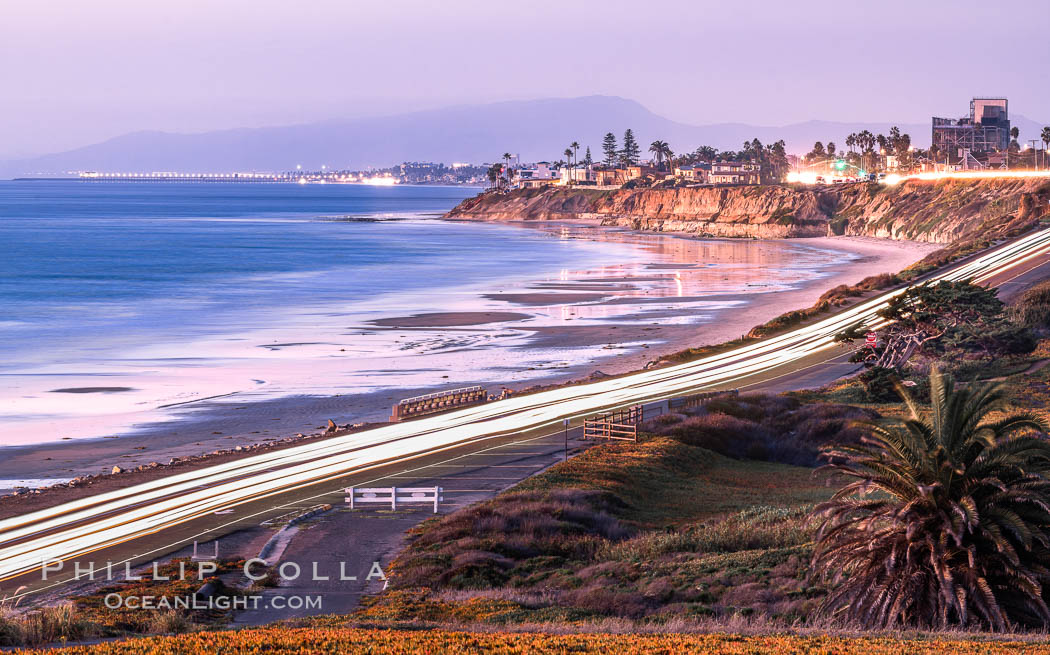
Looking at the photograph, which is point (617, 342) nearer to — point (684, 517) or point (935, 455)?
point (684, 517)

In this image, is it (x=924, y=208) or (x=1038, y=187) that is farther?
(x=924, y=208)

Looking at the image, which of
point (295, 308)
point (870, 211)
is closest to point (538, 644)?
point (295, 308)

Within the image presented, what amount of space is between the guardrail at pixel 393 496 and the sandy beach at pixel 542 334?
6.90 meters

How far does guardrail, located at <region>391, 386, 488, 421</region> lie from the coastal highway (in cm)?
89

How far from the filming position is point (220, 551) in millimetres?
19281

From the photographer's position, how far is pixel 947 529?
13477mm

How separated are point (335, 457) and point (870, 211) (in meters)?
143

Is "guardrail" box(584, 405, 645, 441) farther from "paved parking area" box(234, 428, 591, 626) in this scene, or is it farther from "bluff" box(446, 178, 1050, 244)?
"bluff" box(446, 178, 1050, 244)

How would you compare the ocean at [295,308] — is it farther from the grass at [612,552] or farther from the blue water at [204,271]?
the grass at [612,552]

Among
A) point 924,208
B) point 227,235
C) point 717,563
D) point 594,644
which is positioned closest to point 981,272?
point 717,563

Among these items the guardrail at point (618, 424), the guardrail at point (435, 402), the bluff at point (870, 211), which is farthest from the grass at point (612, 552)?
the bluff at point (870, 211)

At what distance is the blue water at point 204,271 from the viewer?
6481 centimetres

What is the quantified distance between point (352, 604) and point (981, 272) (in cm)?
6450

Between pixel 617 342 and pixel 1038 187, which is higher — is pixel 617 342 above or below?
below
